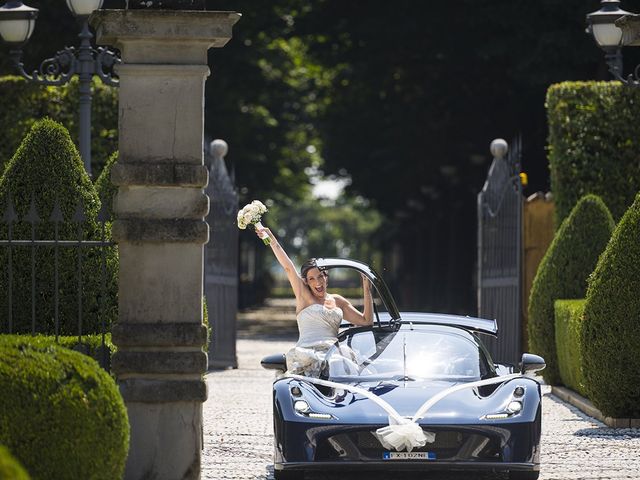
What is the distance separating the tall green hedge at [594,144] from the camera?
2164 cm

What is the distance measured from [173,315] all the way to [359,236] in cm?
12092

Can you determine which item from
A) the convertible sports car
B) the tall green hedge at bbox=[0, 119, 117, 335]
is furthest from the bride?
the tall green hedge at bbox=[0, 119, 117, 335]

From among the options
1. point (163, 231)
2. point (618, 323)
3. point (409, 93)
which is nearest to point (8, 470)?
point (163, 231)

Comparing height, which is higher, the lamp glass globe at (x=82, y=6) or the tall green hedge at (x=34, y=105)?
the lamp glass globe at (x=82, y=6)

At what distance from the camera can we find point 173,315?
10.0m

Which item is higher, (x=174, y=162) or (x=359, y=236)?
(x=174, y=162)

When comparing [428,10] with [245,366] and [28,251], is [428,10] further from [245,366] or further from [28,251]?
[28,251]

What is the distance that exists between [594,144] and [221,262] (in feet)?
18.2

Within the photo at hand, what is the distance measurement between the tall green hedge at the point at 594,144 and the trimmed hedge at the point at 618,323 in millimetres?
6991

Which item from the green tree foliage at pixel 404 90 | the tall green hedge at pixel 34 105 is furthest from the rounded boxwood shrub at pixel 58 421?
the green tree foliage at pixel 404 90

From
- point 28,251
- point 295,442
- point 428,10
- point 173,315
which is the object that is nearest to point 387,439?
point 295,442

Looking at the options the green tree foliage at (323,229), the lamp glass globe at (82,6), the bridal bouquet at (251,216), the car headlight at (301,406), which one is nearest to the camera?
the car headlight at (301,406)

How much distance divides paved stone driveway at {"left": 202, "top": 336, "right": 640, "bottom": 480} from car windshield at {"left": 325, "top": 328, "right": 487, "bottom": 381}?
0.73 metres

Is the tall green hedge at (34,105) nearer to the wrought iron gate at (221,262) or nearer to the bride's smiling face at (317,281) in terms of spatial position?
the wrought iron gate at (221,262)
